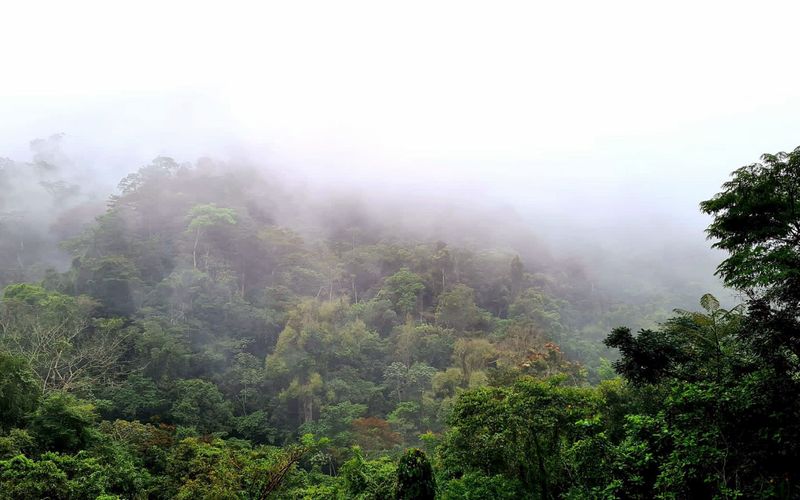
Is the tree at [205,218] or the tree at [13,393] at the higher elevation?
the tree at [205,218]

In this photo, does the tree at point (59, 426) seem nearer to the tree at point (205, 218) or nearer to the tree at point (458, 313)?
the tree at point (458, 313)

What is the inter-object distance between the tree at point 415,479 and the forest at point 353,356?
5cm

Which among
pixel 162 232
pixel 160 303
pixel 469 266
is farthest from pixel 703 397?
pixel 162 232

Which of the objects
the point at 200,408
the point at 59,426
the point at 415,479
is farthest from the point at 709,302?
the point at 200,408

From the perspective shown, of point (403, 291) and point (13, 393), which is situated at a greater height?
point (13, 393)

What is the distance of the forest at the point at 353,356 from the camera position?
355 inches

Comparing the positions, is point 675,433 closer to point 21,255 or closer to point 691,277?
point 21,255

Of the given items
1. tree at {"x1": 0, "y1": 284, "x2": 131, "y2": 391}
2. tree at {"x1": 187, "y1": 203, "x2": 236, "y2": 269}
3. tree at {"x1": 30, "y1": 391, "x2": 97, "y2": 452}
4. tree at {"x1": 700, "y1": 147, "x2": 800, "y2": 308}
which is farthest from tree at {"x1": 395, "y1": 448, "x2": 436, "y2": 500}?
tree at {"x1": 187, "y1": 203, "x2": 236, "y2": 269}

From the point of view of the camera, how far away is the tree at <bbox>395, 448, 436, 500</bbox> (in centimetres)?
1208

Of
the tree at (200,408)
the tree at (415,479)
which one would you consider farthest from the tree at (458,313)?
the tree at (415,479)

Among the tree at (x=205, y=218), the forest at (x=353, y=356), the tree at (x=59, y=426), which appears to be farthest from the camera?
the tree at (x=205, y=218)

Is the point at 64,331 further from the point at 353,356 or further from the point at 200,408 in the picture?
the point at 353,356

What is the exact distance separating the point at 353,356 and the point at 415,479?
1265 inches

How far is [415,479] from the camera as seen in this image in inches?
481
